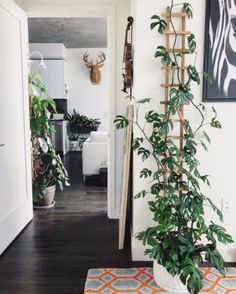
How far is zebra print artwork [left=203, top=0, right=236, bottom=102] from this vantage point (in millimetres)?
2250

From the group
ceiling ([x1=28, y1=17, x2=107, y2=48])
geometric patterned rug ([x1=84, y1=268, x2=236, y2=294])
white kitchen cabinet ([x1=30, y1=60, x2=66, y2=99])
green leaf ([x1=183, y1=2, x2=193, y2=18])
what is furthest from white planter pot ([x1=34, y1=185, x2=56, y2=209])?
white kitchen cabinet ([x1=30, y1=60, x2=66, y2=99])

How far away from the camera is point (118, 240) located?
2881 mm

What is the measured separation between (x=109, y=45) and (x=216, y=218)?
6.77 ft

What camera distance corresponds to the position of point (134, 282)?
7.18 ft

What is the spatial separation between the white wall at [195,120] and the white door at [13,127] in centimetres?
120

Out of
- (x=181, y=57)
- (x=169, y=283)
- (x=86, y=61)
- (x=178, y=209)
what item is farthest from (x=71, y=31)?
(x=169, y=283)

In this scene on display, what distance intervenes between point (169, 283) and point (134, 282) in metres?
0.27

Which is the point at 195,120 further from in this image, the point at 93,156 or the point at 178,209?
the point at 93,156

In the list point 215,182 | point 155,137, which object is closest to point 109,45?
point 155,137

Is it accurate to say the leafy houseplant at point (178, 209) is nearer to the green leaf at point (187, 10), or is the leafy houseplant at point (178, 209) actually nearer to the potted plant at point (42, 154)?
the green leaf at point (187, 10)

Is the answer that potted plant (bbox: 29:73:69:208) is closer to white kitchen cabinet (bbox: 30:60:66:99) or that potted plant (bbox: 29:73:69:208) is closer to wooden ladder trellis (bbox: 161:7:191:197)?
wooden ladder trellis (bbox: 161:7:191:197)

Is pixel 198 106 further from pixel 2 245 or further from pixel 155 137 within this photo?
pixel 2 245

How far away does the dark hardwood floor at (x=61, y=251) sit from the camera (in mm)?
2203

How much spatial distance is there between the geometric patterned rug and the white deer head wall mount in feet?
20.3
